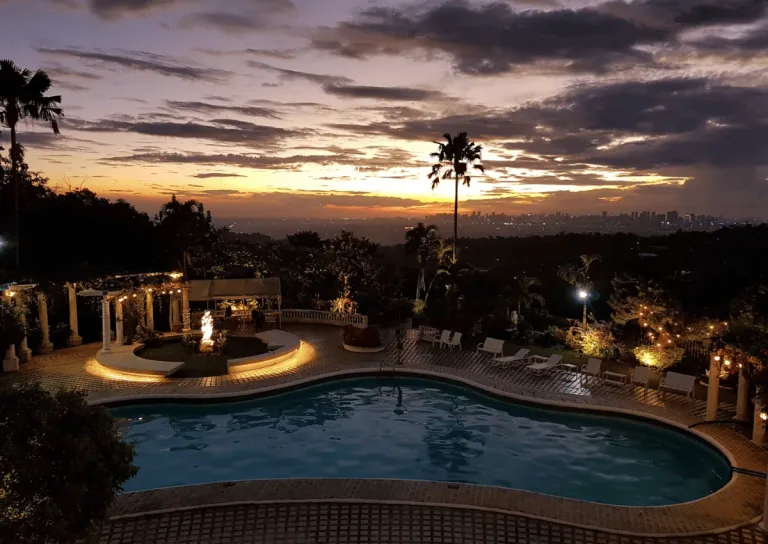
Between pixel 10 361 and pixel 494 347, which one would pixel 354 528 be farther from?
pixel 10 361

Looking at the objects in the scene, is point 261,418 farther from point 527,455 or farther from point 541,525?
point 541,525

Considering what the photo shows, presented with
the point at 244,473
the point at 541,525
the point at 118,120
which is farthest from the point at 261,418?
the point at 118,120

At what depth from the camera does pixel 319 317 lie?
960 inches

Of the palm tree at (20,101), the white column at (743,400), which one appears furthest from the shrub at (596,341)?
the palm tree at (20,101)

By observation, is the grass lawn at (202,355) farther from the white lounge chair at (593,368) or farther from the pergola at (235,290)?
the white lounge chair at (593,368)

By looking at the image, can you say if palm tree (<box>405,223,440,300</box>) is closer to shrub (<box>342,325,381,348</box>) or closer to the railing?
the railing

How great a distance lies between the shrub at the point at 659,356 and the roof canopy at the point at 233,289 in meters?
15.1

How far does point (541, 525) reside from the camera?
8438 millimetres

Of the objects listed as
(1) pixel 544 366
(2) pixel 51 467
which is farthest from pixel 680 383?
(2) pixel 51 467

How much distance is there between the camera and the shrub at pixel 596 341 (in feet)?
59.1

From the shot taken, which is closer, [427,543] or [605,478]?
[427,543]

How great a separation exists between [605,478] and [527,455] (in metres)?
1.72

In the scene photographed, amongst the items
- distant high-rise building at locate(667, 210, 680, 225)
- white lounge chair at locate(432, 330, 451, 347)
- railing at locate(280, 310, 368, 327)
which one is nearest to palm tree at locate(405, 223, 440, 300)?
railing at locate(280, 310, 368, 327)

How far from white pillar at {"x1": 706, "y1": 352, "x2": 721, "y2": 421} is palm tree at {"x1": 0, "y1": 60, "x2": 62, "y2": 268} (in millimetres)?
21937
